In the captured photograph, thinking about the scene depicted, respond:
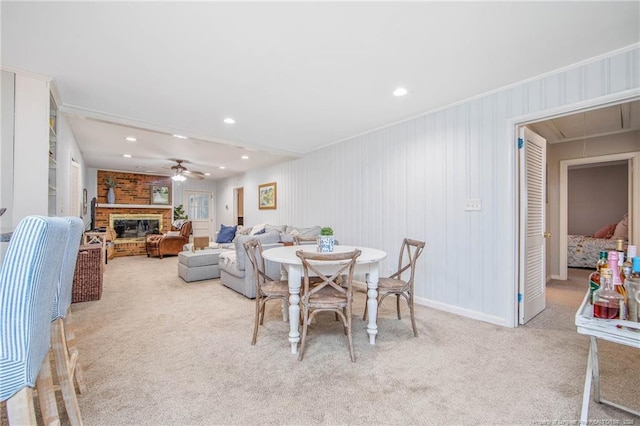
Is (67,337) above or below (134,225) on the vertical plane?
below

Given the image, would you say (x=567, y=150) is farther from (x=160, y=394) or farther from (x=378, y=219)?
(x=160, y=394)

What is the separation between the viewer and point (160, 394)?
5.74 feet

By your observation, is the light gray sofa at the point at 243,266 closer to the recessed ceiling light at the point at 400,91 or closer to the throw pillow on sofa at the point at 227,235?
the recessed ceiling light at the point at 400,91

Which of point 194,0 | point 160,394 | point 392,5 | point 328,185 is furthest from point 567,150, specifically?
point 160,394

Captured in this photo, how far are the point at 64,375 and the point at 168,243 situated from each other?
627 cm

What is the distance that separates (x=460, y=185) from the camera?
3141mm

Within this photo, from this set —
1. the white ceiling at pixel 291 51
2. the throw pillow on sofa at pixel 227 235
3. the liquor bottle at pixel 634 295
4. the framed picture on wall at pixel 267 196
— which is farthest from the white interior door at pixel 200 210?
the liquor bottle at pixel 634 295

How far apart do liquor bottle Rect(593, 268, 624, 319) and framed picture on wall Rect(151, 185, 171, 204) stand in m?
9.67

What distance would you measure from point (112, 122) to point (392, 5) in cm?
360

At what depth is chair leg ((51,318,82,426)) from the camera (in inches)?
53.7

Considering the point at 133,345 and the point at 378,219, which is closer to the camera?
the point at 133,345

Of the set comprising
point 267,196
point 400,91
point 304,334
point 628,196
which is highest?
point 400,91

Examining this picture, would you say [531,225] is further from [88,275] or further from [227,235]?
[227,235]

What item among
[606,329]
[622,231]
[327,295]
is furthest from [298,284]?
[622,231]
